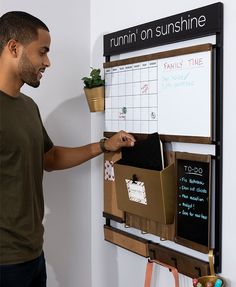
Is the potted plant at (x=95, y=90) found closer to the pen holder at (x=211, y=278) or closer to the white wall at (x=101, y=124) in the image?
the white wall at (x=101, y=124)

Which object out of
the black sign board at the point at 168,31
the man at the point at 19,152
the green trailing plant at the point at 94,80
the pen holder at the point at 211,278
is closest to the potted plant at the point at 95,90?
the green trailing plant at the point at 94,80

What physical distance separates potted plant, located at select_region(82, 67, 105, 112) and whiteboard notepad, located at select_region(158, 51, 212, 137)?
14.4 inches

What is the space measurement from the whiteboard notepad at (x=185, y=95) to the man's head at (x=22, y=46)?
1.55 ft

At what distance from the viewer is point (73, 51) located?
1.93m

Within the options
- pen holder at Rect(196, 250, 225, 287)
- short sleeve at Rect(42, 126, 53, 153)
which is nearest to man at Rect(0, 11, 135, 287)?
short sleeve at Rect(42, 126, 53, 153)

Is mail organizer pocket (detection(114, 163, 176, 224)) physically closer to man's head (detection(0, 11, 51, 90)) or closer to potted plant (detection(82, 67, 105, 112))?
potted plant (detection(82, 67, 105, 112))

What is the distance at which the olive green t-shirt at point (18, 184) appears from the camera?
4.56ft

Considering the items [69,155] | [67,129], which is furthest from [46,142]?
[67,129]

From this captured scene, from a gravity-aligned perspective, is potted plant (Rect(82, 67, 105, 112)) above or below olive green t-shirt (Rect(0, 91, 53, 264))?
above

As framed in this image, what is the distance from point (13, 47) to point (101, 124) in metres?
0.66

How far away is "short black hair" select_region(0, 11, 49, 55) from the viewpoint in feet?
4.66

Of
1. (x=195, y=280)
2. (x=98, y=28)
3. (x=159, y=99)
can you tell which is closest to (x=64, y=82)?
(x=98, y=28)

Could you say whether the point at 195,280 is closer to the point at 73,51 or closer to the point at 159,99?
the point at 159,99

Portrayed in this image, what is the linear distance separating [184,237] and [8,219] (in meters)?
0.64
